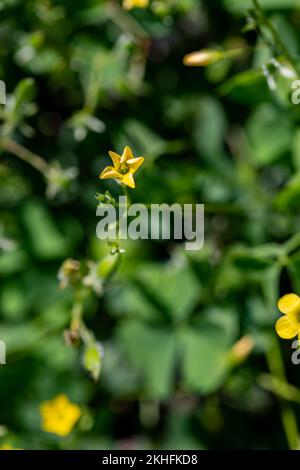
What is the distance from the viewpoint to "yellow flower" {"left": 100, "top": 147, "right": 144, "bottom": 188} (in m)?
1.44

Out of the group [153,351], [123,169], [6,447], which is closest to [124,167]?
[123,169]

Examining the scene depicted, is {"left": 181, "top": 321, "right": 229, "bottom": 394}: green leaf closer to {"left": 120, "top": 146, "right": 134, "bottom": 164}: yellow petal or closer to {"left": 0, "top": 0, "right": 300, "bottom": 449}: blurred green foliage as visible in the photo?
{"left": 0, "top": 0, "right": 300, "bottom": 449}: blurred green foliage

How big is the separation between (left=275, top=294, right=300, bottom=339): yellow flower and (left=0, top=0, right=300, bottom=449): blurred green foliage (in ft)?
1.61

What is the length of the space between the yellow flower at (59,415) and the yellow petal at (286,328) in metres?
0.90

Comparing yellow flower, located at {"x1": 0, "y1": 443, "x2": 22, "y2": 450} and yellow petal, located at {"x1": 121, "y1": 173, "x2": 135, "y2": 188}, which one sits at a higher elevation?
yellow petal, located at {"x1": 121, "y1": 173, "x2": 135, "y2": 188}

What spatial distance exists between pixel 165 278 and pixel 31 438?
0.70 metres

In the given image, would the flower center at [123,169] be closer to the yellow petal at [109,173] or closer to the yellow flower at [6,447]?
the yellow petal at [109,173]

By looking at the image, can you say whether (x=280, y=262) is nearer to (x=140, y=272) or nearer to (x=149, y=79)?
(x=140, y=272)

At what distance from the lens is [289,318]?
1.56 meters

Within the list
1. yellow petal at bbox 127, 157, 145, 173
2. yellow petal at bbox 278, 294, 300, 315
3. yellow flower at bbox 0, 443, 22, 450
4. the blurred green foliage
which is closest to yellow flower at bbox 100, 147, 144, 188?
yellow petal at bbox 127, 157, 145, 173

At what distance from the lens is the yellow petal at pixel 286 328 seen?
1.54m

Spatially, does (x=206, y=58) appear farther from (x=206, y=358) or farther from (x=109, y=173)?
(x=206, y=358)

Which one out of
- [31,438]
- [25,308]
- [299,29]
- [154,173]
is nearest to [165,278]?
[154,173]

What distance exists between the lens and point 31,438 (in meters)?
2.34
